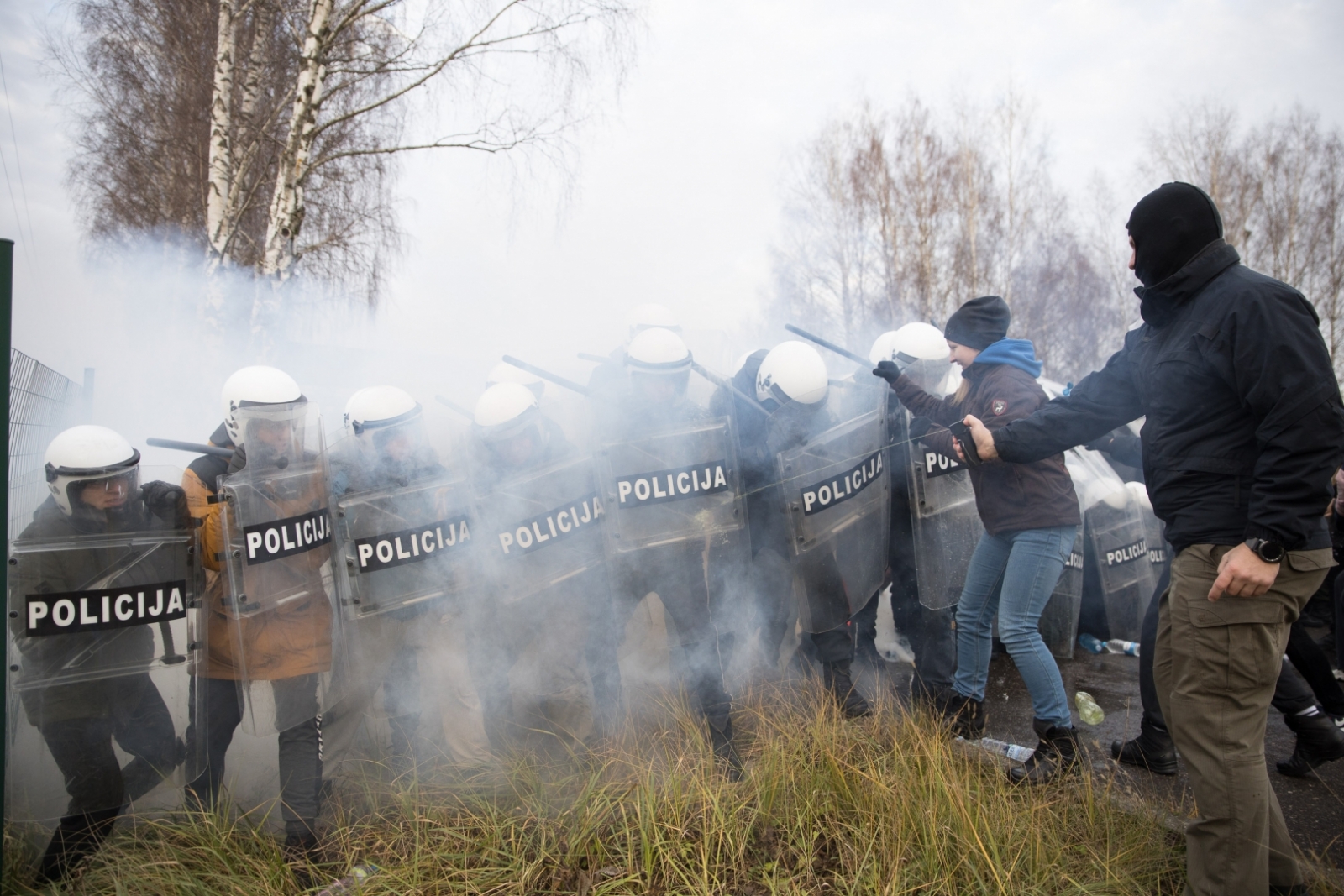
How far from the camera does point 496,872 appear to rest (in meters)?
2.09

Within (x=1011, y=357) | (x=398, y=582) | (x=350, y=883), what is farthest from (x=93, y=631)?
(x=1011, y=357)

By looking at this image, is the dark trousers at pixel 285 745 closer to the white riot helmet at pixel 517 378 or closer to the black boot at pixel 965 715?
the white riot helmet at pixel 517 378

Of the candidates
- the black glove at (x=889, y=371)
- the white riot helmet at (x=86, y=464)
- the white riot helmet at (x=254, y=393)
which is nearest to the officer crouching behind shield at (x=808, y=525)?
the black glove at (x=889, y=371)

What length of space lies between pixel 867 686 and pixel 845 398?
1.46 meters

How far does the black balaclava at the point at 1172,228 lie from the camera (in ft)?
6.52

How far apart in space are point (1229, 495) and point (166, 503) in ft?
10.1

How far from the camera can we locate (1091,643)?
454 cm

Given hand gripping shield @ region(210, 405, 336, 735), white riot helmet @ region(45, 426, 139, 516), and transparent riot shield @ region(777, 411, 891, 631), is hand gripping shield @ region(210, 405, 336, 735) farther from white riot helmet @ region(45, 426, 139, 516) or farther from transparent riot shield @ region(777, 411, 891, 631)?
transparent riot shield @ region(777, 411, 891, 631)

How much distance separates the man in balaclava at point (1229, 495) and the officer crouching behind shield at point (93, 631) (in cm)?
294

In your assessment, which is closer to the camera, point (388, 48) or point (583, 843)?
point (583, 843)

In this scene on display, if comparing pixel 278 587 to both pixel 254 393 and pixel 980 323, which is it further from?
pixel 980 323

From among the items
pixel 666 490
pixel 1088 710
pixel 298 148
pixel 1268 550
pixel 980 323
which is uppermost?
pixel 298 148

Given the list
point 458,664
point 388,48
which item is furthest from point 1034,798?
point 388,48

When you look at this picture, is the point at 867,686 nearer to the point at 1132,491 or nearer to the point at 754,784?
the point at 754,784
